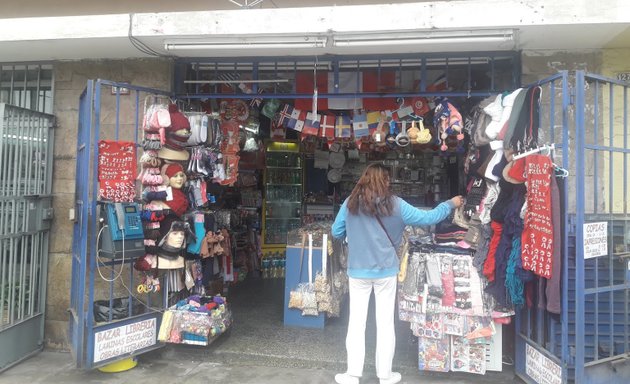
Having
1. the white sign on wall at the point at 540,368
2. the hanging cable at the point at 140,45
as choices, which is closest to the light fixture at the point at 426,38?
the hanging cable at the point at 140,45

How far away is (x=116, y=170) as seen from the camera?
14.2ft

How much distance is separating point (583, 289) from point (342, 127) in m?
3.14

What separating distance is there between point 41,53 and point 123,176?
1.90m

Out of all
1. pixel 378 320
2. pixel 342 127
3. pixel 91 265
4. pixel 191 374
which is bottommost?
pixel 191 374

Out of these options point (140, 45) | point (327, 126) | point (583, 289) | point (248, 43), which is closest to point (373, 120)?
point (327, 126)

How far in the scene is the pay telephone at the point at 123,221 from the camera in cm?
402

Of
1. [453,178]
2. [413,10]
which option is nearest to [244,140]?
[413,10]

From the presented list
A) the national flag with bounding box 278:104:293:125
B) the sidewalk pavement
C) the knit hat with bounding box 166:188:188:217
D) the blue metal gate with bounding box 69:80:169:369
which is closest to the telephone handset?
the blue metal gate with bounding box 69:80:169:369

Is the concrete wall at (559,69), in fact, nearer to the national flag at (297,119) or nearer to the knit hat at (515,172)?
the knit hat at (515,172)

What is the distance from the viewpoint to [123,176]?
4.35 m

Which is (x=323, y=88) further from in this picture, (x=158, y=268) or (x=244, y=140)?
(x=158, y=268)

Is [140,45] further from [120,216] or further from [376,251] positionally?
[376,251]

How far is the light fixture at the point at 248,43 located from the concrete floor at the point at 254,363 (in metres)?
3.18

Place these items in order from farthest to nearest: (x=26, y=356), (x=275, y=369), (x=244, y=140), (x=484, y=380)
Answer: (x=244, y=140), (x=26, y=356), (x=275, y=369), (x=484, y=380)
